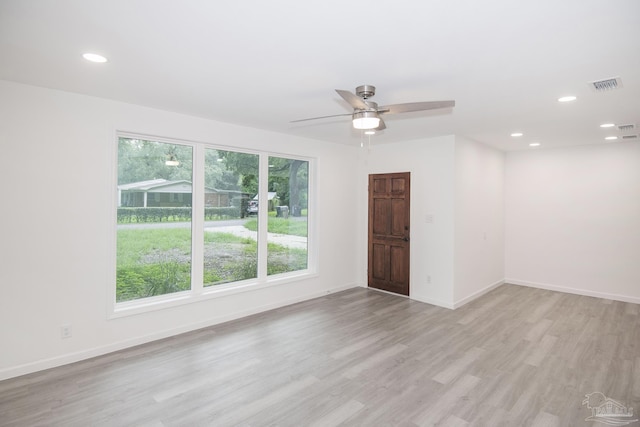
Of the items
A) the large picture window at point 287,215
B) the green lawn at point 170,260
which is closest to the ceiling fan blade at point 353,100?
the large picture window at point 287,215

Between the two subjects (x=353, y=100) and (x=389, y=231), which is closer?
(x=353, y=100)

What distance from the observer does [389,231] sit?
607 centimetres

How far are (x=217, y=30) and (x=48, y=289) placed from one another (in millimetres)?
2931

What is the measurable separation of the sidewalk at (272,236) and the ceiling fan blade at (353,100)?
2.75m

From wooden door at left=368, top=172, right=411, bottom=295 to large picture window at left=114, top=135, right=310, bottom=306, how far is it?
169 centimetres

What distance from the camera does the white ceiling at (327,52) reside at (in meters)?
1.87

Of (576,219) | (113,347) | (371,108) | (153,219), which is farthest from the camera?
(576,219)

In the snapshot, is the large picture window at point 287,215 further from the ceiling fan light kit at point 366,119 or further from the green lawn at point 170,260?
the ceiling fan light kit at point 366,119

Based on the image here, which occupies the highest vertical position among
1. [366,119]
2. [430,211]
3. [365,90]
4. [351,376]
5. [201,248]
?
[365,90]

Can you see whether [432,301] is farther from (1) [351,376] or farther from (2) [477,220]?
(1) [351,376]

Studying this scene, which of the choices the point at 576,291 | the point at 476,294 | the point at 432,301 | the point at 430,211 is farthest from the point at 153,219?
the point at 576,291

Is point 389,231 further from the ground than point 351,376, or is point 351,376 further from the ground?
point 389,231

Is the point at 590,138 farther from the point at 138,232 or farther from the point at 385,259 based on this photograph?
the point at 138,232

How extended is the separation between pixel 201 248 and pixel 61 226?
151cm
